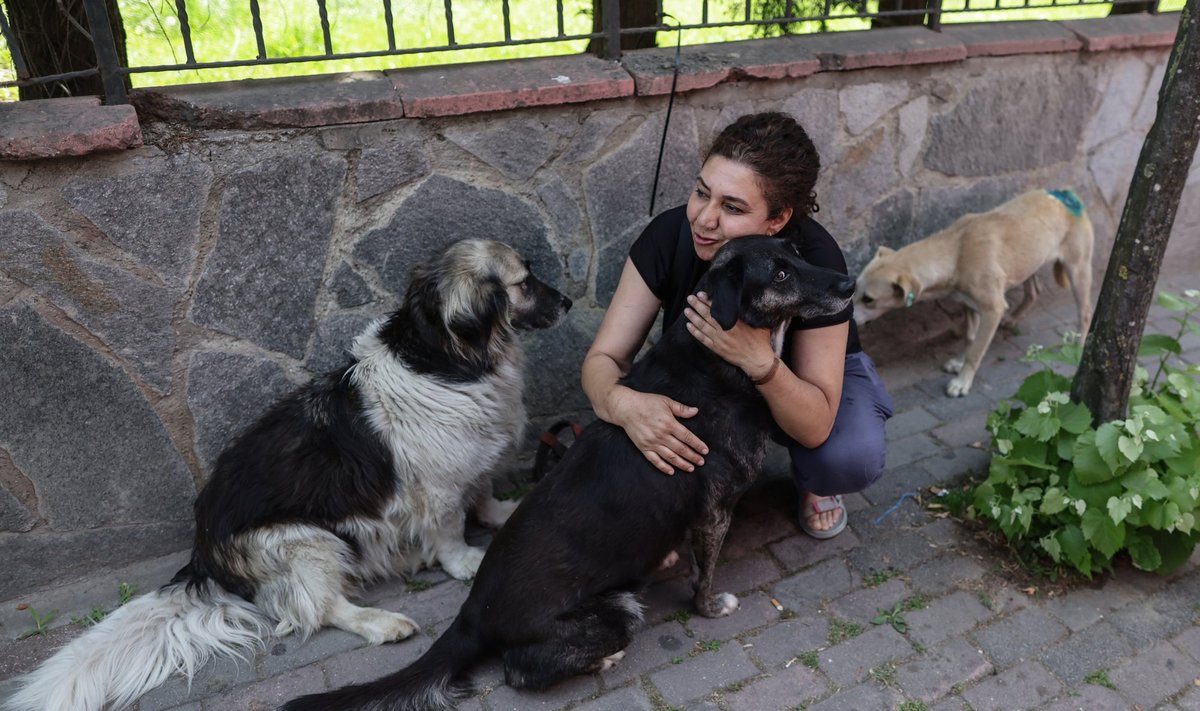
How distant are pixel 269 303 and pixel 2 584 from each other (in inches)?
54.3

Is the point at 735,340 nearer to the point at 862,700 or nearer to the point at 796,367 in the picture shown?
the point at 796,367

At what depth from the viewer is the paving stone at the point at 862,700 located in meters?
2.48

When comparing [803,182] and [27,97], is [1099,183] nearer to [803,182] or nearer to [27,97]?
[803,182]

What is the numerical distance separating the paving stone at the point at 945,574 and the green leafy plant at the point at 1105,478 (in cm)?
18

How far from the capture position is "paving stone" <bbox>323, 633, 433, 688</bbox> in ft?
8.68

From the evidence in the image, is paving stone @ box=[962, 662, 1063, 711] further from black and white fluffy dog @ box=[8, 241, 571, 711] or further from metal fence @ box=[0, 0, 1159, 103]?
metal fence @ box=[0, 0, 1159, 103]

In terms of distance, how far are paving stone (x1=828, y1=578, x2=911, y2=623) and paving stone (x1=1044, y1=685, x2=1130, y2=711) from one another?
0.56 meters

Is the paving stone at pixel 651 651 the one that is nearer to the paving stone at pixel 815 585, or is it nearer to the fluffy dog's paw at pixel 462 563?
the paving stone at pixel 815 585

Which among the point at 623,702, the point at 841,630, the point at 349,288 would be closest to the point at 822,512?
the point at 841,630

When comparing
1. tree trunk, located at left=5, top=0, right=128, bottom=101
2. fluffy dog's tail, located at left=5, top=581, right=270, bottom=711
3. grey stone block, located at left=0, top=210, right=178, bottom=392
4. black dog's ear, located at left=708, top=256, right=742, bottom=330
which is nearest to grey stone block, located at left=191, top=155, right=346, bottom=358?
grey stone block, located at left=0, top=210, right=178, bottom=392

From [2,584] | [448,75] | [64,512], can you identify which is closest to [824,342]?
[448,75]

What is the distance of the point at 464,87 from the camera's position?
3.00 metres

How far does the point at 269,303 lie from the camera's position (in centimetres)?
298

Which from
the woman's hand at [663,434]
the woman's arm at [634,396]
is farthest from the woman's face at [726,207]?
the woman's hand at [663,434]
